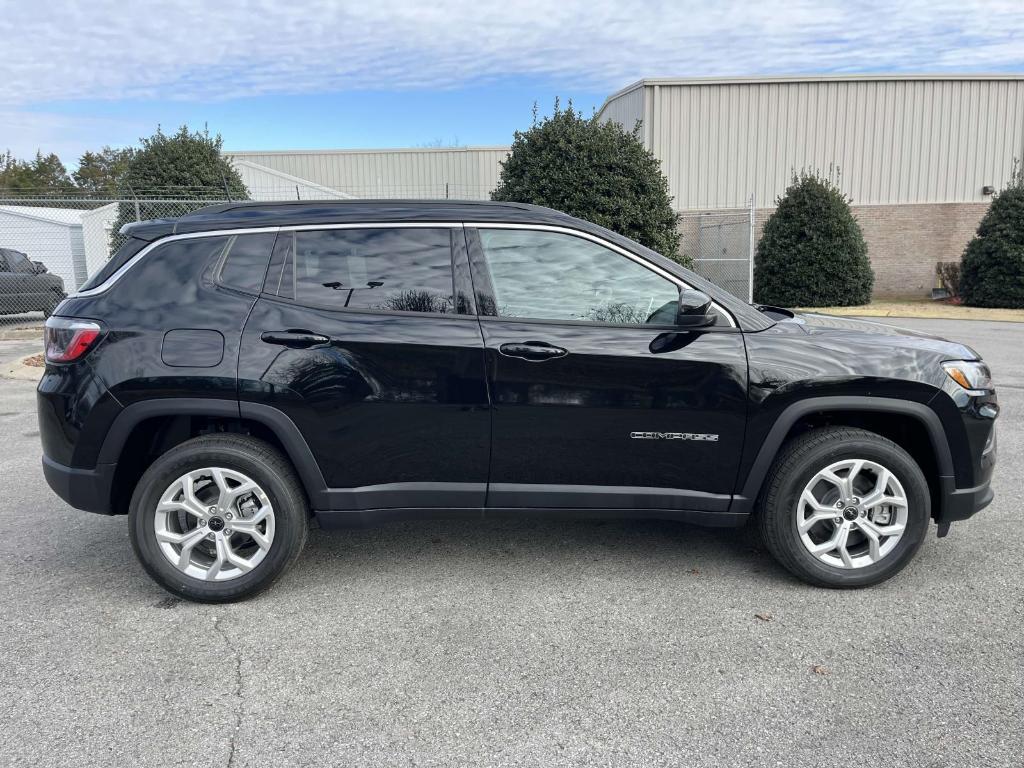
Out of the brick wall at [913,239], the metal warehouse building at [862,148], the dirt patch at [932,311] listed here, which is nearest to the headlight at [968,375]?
the dirt patch at [932,311]

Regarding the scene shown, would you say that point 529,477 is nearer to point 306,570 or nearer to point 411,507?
point 411,507

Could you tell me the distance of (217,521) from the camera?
12.3 ft

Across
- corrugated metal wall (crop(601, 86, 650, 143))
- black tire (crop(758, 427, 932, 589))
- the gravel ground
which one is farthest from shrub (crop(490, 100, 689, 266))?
corrugated metal wall (crop(601, 86, 650, 143))

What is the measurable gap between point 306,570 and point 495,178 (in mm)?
24257

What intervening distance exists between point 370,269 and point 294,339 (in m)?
0.49

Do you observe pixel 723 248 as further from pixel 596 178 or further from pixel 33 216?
pixel 33 216

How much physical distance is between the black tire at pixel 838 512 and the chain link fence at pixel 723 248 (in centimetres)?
1383

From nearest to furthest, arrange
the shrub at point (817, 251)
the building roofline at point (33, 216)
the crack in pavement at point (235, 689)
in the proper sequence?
1. the crack in pavement at point (235, 689)
2. the building roofline at point (33, 216)
3. the shrub at point (817, 251)

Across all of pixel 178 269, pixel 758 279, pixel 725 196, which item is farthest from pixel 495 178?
pixel 178 269

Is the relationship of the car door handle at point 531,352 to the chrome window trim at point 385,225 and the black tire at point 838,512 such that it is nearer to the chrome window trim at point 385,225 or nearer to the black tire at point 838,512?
the chrome window trim at point 385,225

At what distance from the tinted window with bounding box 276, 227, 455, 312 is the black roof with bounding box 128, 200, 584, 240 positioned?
66 millimetres

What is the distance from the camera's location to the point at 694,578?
4.04m

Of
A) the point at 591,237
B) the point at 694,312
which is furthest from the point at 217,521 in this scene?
the point at 694,312

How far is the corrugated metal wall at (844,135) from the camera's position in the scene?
971 inches
